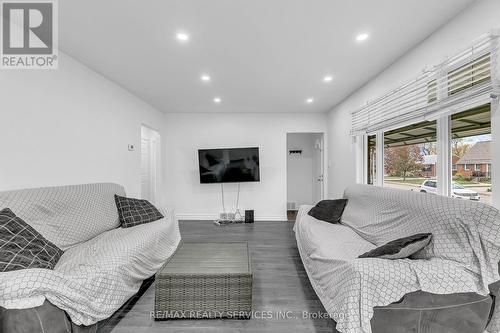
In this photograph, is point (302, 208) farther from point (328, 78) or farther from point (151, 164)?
point (151, 164)

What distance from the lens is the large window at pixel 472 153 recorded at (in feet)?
5.87

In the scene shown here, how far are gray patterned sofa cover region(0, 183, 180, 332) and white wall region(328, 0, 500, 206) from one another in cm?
285

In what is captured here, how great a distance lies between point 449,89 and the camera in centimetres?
203

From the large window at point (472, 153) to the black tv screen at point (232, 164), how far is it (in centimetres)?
344

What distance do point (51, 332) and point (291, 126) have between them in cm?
495

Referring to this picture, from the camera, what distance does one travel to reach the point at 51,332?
126 cm

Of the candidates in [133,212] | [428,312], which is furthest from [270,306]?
[133,212]

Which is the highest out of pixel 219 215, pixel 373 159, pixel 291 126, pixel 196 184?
pixel 291 126

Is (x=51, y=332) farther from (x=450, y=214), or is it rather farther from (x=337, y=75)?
(x=337, y=75)

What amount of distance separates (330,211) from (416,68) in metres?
1.93

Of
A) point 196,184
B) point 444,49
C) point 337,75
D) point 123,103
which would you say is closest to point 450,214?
point 444,49

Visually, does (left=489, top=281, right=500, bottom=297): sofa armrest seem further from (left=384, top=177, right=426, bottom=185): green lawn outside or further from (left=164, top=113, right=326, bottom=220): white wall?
(left=164, top=113, right=326, bottom=220): white wall

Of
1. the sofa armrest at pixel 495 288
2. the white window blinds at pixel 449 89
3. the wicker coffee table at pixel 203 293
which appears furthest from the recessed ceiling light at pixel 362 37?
the wicker coffee table at pixel 203 293

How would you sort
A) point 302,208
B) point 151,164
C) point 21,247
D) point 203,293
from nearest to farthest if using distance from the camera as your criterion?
1. point 21,247
2. point 203,293
3. point 302,208
4. point 151,164
